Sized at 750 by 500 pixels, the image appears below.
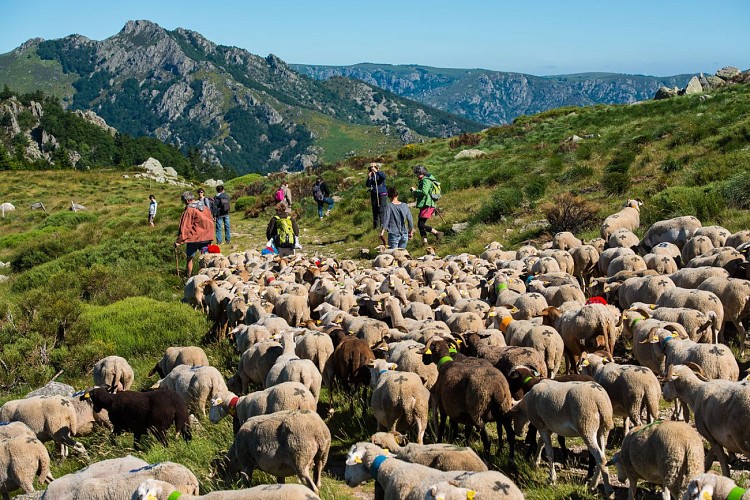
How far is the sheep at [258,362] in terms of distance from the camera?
361 inches

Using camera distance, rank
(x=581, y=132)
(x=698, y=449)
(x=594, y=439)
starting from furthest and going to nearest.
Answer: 1. (x=581, y=132)
2. (x=594, y=439)
3. (x=698, y=449)

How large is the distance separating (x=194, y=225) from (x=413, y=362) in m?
10.9

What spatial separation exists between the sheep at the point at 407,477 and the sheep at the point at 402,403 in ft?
3.65

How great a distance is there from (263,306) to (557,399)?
711 cm

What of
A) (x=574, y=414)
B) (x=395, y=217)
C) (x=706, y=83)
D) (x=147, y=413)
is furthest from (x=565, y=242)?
(x=706, y=83)

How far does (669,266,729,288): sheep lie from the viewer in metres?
10.2

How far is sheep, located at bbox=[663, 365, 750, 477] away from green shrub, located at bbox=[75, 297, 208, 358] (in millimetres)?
9601

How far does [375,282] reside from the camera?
1374cm

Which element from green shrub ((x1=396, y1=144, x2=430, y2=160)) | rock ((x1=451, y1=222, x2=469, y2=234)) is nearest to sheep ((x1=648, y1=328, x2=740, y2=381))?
rock ((x1=451, y1=222, x2=469, y2=234))

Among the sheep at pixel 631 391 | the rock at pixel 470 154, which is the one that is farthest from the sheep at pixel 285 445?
the rock at pixel 470 154

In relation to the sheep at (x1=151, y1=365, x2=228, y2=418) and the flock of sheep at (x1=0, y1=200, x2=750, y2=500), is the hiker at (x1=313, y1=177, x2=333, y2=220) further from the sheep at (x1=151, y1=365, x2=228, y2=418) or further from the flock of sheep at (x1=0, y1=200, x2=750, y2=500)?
the sheep at (x1=151, y1=365, x2=228, y2=418)

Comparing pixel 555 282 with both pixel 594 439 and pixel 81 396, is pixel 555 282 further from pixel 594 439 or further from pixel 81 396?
pixel 81 396

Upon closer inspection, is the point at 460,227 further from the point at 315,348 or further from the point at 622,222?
the point at 315,348

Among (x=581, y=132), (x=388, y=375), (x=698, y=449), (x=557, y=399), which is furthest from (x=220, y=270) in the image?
(x=581, y=132)
